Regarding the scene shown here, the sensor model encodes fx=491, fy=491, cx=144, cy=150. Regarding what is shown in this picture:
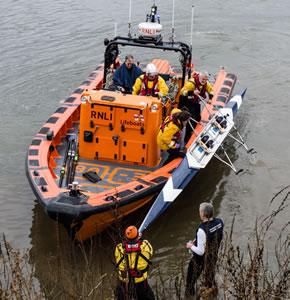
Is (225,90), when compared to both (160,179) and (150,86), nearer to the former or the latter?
(150,86)

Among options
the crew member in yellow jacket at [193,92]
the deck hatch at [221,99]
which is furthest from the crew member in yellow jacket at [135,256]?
the deck hatch at [221,99]

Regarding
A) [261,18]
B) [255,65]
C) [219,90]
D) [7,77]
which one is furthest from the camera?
[261,18]

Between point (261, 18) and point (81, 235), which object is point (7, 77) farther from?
point (261, 18)

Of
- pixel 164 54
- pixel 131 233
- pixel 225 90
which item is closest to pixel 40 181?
pixel 131 233

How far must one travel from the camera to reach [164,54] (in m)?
12.7

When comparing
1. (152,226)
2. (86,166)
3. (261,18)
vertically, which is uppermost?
(261,18)

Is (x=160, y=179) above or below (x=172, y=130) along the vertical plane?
below

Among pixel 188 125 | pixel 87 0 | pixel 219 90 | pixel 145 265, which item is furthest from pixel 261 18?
pixel 145 265

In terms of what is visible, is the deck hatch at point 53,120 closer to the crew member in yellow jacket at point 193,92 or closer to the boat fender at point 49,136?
the boat fender at point 49,136

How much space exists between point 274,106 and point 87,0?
320 inches

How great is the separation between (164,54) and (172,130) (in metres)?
6.88

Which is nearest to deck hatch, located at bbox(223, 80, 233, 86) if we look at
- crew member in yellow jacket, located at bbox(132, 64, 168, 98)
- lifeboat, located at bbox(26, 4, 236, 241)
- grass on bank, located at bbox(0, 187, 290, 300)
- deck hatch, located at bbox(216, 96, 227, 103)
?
deck hatch, located at bbox(216, 96, 227, 103)

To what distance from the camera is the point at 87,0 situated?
16.0m

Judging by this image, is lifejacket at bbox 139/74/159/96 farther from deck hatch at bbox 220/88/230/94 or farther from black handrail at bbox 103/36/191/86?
deck hatch at bbox 220/88/230/94
